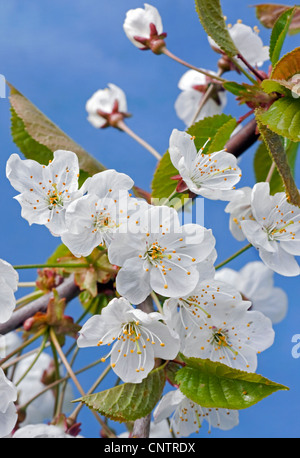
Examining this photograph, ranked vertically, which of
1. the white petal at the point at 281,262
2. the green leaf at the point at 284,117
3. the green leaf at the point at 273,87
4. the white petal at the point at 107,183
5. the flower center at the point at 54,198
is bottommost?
the white petal at the point at 281,262

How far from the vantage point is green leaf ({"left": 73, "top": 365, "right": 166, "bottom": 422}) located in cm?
95

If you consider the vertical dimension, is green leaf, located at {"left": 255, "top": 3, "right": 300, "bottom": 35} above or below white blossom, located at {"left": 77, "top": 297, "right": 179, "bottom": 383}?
above

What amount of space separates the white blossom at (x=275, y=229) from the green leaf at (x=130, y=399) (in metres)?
0.31

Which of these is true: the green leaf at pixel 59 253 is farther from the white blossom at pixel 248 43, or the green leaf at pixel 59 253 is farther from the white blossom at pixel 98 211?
the white blossom at pixel 248 43

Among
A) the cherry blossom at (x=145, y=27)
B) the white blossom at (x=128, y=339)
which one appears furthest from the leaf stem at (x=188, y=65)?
the white blossom at (x=128, y=339)

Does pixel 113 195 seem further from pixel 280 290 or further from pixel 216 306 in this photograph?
pixel 280 290

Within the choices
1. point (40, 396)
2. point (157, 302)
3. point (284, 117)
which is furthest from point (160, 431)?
point (284, 117)

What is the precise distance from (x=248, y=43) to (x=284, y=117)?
65 centimetres

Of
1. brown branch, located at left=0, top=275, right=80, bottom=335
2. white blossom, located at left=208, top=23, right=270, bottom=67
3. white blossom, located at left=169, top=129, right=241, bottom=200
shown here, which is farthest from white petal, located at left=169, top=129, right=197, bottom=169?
white blossom, located at left=208, top=23, right=270, bottom=67

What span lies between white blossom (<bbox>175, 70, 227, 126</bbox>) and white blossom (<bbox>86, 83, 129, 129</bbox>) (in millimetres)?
202

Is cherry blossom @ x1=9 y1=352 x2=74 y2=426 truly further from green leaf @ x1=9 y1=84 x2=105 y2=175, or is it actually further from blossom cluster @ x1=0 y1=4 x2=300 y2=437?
green leaf @ x1=9 y1=84 x2=105 y2=175

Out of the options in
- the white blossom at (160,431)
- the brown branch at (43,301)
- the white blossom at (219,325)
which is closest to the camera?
the white blossom at (219,325)

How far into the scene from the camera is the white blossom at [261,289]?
196cm

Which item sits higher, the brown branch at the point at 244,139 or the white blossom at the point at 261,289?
the brown branch at the point at 244,139
